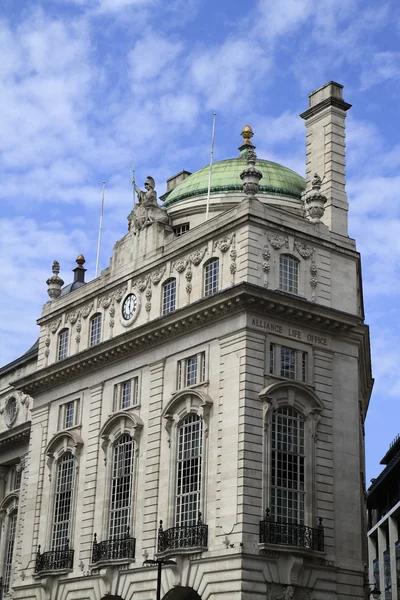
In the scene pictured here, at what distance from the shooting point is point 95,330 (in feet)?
168

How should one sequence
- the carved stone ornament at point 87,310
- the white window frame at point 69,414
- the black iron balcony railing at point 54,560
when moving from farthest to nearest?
the carved stone ornament at point 87,310 → the white window frame at point 69,414 → the black iron balcony railing at point 54,560

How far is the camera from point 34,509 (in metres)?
51.1

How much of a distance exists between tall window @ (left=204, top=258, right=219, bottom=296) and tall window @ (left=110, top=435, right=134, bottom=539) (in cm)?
801

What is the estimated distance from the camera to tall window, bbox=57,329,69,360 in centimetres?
5328

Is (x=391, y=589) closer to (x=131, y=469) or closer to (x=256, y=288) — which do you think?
(x=131, y=469)

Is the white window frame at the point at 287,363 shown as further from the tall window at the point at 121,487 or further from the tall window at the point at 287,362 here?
the tall window at the point at 121,487

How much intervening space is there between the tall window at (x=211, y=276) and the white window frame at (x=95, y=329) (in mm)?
8187

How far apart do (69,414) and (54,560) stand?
24.3 ft

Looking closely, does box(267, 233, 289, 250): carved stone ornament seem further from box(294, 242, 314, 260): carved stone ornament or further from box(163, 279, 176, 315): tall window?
box(163, 279, 176, 315): tall window

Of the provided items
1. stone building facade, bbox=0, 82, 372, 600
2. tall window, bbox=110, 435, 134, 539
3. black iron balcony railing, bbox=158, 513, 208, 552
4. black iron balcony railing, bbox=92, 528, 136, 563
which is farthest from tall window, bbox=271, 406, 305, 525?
tall window, bbox=110, 435, 134, 539

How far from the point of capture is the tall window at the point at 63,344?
5328 cm

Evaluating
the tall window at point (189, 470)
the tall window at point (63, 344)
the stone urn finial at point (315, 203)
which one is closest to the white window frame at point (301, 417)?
the tall window at point (189, 470)

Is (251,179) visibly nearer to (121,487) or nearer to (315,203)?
(315,203)

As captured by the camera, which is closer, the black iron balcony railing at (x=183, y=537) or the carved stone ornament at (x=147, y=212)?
the black iron balcony railing at (x=183, y=537)
